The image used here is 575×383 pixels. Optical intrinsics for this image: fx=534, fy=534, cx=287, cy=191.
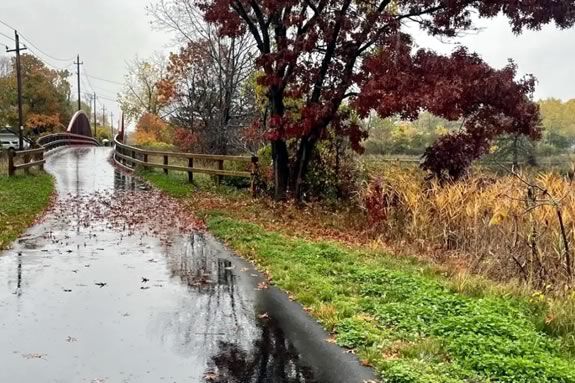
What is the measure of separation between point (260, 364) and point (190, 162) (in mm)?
13312

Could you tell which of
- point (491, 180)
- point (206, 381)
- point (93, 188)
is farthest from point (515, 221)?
point (93, 188)

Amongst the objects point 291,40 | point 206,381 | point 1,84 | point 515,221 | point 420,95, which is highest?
point 1,84

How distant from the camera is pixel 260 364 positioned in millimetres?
4359

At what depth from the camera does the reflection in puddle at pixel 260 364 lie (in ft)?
13.4

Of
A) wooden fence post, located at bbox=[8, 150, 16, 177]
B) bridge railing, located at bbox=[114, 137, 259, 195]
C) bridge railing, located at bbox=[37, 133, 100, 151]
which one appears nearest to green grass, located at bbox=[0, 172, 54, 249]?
wooden fence post, located at bbox=[8, 150, 16, 177]

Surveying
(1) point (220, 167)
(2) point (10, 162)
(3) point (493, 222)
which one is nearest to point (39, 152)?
(2) point (10, 162)

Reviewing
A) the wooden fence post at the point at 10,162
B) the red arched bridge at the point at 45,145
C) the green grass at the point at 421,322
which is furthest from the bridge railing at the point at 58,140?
the green grass at the point at 421,322

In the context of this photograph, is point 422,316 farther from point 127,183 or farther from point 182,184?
point 127,183

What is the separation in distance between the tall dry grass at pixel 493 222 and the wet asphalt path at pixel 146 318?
326cm

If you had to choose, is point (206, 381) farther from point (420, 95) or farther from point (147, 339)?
point (420, 95)

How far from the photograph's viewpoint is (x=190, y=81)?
26.7m

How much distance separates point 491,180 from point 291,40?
19.1ft

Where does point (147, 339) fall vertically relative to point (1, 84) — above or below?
below

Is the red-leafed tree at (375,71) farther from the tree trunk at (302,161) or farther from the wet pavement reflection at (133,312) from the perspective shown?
the wet pavement reflection at (133,312)
